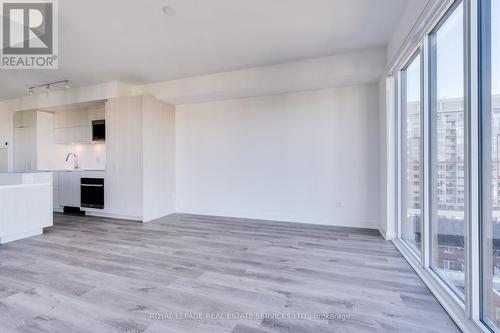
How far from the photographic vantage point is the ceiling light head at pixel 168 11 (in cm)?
258

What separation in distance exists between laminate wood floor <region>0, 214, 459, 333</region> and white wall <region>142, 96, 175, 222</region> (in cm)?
117

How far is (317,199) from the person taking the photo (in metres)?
4.42

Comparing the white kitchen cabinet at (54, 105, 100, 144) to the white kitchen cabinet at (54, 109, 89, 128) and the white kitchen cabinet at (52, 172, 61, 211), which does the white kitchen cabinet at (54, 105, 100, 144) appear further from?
the white kitchen cabinet at (52, 172, 61, 211)

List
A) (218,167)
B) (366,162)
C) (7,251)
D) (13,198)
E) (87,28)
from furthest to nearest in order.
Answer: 1. (218,167)
2. (366,162)
3. (13,198)
4. (7,251)
5. (87,28)

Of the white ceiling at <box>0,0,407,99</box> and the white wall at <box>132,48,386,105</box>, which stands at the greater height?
the white ceiling at <box>0,0,407,99</box>

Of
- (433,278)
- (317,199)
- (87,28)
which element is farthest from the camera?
(317,199)

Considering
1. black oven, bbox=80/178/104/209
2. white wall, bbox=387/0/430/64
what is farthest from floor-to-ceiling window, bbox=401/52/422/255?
black oven, bbox=80/178/104/209

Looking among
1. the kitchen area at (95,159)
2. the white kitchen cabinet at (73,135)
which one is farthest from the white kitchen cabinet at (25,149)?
the white kitchen cabinet at (73,135)

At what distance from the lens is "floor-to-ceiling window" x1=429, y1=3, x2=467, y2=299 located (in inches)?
71.9

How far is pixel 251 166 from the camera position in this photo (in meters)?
4.87

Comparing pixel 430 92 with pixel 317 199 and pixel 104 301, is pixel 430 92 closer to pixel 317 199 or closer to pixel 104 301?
pixel 317 199

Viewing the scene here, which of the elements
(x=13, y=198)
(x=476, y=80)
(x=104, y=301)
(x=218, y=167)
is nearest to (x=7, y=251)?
(x=13, y=198)

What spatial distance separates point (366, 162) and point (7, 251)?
526 cm

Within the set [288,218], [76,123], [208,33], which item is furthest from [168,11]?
[76,123]
